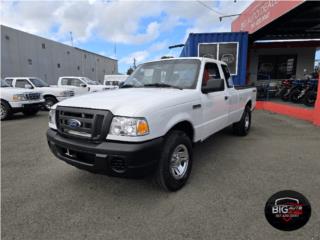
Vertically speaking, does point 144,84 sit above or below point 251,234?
above

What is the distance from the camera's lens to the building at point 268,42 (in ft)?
29.2

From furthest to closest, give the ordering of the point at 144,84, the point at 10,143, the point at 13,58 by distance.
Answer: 1. the point at 13,58
2. the point at 10,143
3. the point at 144,84

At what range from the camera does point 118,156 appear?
2.25m

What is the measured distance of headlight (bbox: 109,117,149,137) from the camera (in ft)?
7.49

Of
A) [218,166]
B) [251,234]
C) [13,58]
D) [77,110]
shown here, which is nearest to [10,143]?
[77,110]

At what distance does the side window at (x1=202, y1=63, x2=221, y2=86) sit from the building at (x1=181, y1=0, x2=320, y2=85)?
4.89 metres

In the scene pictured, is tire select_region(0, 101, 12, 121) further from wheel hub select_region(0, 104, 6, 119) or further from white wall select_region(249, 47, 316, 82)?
white wall select_region(249, 47, 316, 82)

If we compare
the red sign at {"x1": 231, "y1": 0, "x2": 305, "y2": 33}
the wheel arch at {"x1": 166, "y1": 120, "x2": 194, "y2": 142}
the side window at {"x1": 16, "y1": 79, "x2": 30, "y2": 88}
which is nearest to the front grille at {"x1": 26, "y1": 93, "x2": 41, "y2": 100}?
the side window at {"x1": 16, "y1": 79, "x2": 30, "y2": 88}

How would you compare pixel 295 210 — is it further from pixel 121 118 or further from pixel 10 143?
pixel 10 143

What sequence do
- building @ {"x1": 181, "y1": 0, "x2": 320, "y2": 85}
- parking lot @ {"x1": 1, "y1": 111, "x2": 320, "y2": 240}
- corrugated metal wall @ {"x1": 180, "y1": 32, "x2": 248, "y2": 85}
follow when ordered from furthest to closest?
corrugated metal wall @ {"x1": 180, "y1": 32, "x2": 248, "y2": 85} < building @ {"x1": 181, "y1": 0, "x2": 320, "y2": 85} < parking lot @ {"x1": 1, "y1": 111, "x2": 320, "y2": 240}

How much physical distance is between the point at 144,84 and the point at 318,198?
2.97m

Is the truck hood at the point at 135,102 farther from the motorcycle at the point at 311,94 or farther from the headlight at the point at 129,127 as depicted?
the motorcycle at the point at 311,94

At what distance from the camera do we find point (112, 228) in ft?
7.33

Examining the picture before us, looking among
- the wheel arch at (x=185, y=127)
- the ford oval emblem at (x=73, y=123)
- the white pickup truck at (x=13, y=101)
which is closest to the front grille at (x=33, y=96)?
the white pickup truck at (x=13, y=101)
